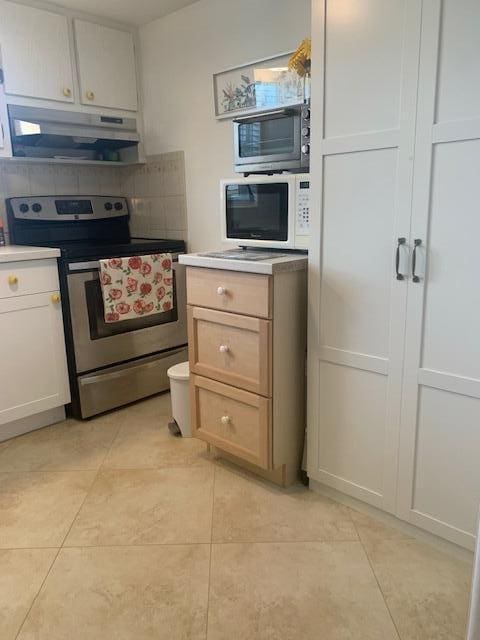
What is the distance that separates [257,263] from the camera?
1.81 m

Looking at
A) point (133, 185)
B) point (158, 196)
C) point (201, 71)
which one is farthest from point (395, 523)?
point (133, 185)

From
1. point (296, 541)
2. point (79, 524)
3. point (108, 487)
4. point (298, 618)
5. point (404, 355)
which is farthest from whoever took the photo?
point (108, 487)

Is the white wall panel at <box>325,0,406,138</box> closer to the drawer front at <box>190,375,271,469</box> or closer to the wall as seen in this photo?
the wall

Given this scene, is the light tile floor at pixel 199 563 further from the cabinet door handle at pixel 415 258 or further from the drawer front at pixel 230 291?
the cabinet door handle at pixel 415 258

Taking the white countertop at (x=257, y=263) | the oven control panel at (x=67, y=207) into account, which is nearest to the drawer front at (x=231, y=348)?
the white countertop at (x=257, y=263)

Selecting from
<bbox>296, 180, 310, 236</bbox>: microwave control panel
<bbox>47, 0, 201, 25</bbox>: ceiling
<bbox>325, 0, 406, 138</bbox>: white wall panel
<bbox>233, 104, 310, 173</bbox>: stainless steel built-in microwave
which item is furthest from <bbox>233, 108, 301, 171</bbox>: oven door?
<bbox>47, 0, 201, 25</bbox>: ceiling

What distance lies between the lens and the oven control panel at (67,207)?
2887 mm

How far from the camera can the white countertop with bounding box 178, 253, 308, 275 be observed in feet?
5.86

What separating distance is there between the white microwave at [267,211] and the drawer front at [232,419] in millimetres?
641

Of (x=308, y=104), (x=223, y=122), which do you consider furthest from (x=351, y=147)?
(x=223, y=122)

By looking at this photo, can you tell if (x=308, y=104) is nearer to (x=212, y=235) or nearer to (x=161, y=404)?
(x=212, y=235)

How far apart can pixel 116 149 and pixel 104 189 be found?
30 cm

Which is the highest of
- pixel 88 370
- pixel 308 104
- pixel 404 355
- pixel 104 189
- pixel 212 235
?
pixel 308 104

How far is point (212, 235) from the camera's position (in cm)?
301
